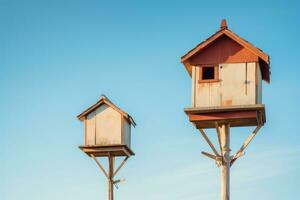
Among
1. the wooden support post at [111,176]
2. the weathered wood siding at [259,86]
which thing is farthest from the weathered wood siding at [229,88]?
the wooden support post at [111,176]

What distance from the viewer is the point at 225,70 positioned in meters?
23.6

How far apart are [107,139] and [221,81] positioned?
8.27m

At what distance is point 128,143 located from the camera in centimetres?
3148

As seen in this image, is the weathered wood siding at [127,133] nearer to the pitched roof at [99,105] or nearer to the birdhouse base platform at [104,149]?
the birdhouse base platform at [104,149]

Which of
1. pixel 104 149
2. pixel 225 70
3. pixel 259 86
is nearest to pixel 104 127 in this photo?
pixel 104 149

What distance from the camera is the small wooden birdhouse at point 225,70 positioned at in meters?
23.2

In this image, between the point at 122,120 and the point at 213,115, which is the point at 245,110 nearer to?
the point at 213,115

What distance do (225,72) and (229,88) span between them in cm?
56

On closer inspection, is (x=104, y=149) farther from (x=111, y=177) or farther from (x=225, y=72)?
(x=225, y=72)

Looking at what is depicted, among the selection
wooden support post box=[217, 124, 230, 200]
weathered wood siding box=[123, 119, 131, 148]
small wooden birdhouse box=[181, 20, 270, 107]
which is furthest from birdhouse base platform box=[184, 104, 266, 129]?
weathered wood siding box=[123, 119, 131, 148]

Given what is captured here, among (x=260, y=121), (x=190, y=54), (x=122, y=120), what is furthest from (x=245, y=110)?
(x=122, y=120)

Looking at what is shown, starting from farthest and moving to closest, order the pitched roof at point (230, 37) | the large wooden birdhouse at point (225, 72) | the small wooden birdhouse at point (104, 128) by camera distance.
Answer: the small wooden birdhouse at point (104, 128)
the pitched roof at point (230, 37)
the large wooden birdhouse at point (225, 72)

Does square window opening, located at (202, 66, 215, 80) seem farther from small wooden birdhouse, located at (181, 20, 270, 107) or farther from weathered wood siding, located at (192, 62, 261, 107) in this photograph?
weathered wood siding, located at (192, 62, 261, 107)

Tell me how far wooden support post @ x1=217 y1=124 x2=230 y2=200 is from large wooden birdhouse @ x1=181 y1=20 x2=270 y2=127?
0.67 metres
